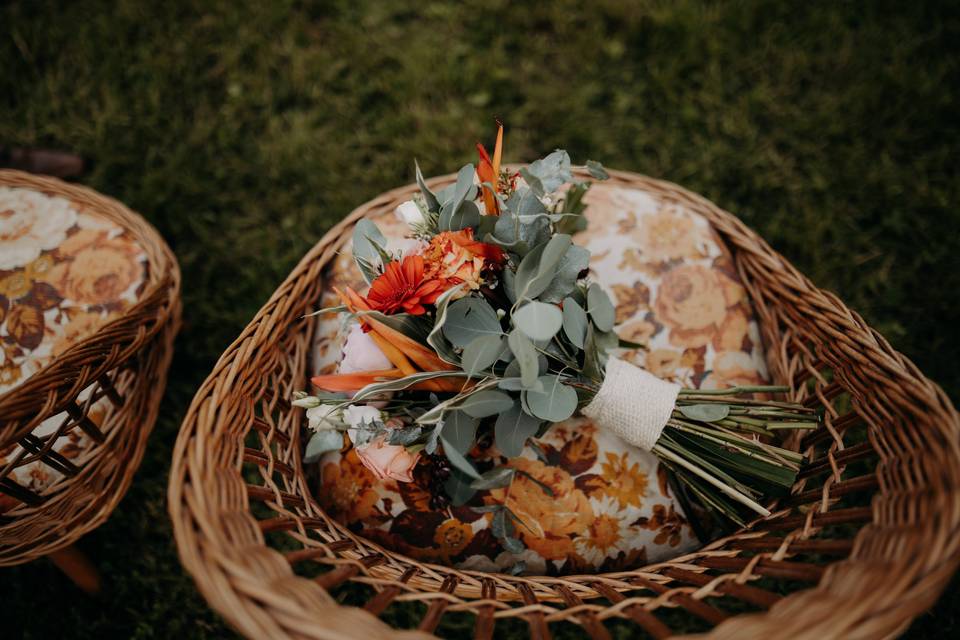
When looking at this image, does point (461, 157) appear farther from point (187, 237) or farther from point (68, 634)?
point (68, 634)

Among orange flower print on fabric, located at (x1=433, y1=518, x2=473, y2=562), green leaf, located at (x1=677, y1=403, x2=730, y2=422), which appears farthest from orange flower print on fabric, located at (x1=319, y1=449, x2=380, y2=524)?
green leaf, located at (x1=677, y1=403, x2=730, y2=422)

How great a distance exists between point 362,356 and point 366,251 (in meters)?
0.19

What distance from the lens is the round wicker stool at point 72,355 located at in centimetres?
111

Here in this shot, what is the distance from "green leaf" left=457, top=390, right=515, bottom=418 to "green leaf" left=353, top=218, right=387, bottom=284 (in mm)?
279

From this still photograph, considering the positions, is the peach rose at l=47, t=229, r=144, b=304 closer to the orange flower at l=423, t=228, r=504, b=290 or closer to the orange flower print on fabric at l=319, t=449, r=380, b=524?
the orange flower print on fabric at l=319, t=449, r=380, b=524

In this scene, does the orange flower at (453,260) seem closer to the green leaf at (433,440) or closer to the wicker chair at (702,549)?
the green leaf at (433,440)

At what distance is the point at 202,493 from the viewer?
87 cm

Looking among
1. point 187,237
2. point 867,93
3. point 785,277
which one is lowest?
point 187,237

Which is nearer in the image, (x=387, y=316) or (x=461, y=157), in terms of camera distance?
(x=387, y=316)

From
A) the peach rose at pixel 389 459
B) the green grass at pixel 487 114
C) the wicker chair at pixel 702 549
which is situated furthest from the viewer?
the green grass at pixel 487 114

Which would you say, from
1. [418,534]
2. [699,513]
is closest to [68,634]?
[418,534]

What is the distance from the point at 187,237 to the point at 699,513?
1.78 metres

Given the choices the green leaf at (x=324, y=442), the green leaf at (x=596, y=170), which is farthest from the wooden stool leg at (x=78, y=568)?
the green leaf at (x=596, y=170)

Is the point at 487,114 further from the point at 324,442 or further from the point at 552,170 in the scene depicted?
the point at 324,442
